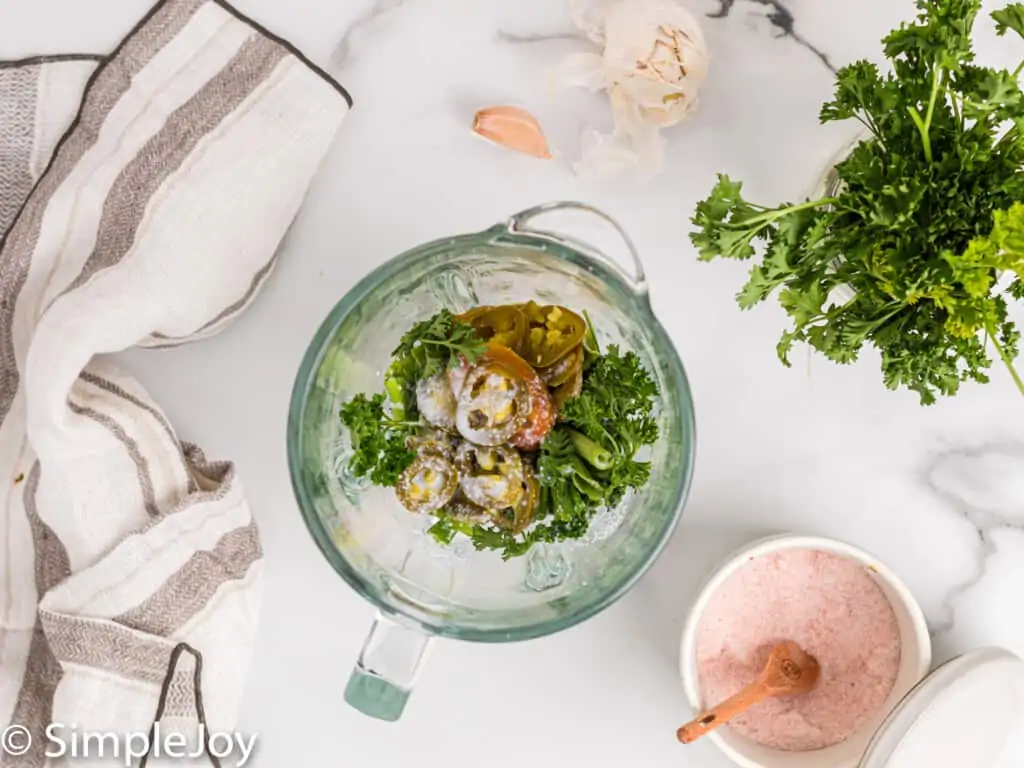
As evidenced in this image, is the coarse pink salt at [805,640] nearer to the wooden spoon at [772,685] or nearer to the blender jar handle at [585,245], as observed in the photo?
the wooden spoon at [772,685]

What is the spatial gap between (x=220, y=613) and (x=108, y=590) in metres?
0.08

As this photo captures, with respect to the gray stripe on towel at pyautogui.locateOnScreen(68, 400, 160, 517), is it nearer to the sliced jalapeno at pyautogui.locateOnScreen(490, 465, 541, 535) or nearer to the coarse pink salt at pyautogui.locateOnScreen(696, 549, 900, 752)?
the sliced jalapeno at pyautogui.locateOnScreen(490, 465, 541, 535)

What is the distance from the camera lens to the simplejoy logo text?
843 millimetres

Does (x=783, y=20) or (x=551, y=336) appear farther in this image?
(x=783, y=20)

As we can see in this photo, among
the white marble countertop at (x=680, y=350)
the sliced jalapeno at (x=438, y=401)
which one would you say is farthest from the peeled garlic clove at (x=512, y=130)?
the sliced jalapeno at (x=438, y=401)

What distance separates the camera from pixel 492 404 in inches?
25.7

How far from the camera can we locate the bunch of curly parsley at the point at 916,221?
65 cm

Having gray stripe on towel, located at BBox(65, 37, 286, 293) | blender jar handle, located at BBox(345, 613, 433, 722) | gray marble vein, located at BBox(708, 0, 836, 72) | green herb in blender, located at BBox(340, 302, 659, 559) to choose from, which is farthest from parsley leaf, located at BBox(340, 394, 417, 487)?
gray marble vein, located at BBox(708, 0, 836, 72)

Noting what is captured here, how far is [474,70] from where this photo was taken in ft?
2.94

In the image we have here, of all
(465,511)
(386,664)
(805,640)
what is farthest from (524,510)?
(805,640)

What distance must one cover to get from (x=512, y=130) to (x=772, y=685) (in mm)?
448

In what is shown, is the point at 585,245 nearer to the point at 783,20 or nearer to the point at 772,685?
the point at 783,20

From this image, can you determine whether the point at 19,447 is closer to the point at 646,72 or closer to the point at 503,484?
the point at 503,484

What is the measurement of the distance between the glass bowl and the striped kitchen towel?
13 cm
